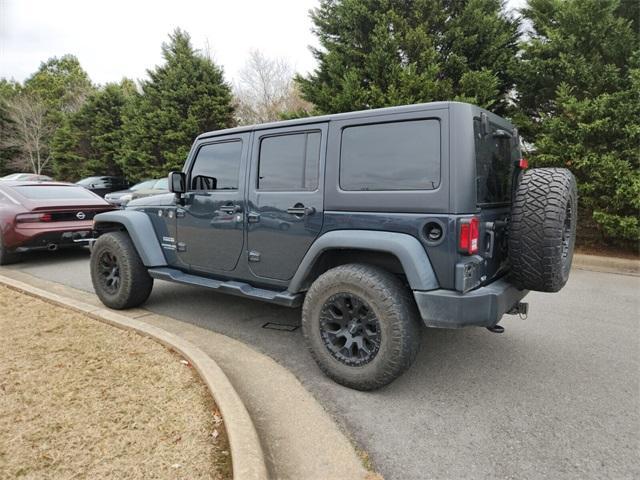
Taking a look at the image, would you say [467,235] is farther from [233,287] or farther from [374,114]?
[233,287]

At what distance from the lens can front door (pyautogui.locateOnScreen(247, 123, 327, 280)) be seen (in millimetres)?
3186

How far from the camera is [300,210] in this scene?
320cm

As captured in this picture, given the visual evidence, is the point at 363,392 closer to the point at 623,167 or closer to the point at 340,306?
the point at 340,306

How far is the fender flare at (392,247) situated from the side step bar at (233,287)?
1.31 ft

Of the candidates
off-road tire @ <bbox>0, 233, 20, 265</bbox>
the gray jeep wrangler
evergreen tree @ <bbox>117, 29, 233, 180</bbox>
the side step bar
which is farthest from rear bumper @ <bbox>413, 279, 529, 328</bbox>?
evergreen tree @ <bbox>117, 29, 233, 180</bbox>

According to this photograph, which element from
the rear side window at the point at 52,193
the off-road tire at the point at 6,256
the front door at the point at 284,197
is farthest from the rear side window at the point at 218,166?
the off-road tire at the point at 6,256

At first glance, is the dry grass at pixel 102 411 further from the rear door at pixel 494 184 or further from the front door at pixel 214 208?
the rear door at pixel 494 184

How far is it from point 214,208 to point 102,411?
196 cm

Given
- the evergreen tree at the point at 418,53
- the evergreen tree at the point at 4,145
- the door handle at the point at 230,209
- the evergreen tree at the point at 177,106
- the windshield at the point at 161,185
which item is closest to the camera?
the door handle at the point at 230,209

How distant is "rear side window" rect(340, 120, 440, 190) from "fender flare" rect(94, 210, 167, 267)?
7.71 ft

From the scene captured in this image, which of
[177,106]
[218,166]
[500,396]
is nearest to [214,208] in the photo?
[218,166]

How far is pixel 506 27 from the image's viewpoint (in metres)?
9.36

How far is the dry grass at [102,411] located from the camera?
1981 mm

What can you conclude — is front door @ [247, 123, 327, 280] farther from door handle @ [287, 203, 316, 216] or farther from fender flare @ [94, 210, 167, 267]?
fender flare @ [94, 210, 167, 267]
